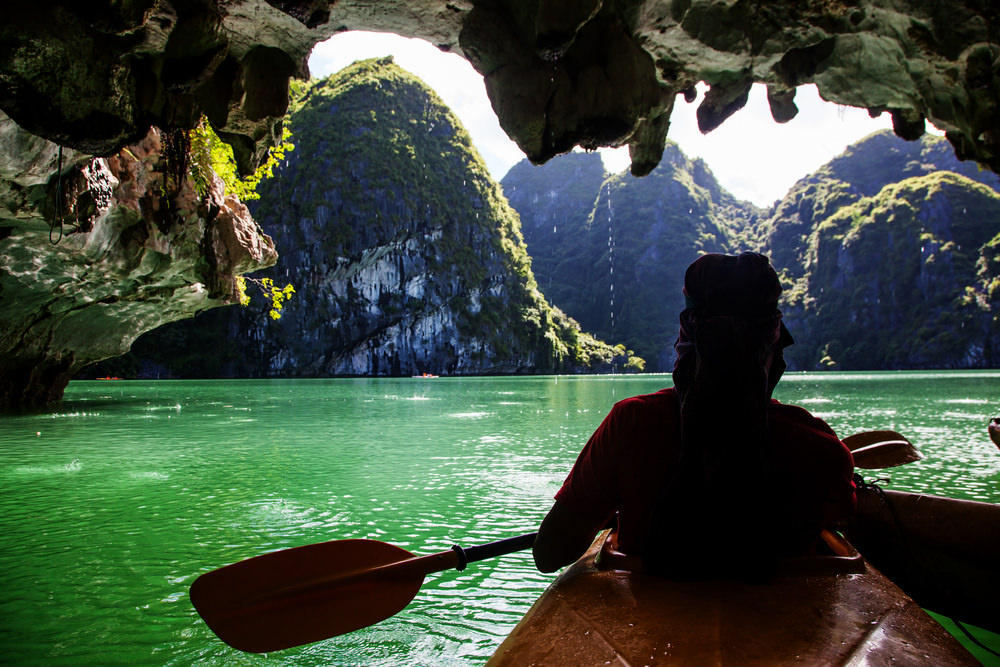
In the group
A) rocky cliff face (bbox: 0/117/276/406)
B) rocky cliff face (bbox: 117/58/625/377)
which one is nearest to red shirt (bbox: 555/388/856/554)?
rocky cliff face (bbox: 0/117/276/406)

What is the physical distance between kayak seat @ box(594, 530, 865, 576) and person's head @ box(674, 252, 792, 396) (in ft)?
2.35

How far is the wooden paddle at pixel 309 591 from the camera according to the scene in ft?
7.18

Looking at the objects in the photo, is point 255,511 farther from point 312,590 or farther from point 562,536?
point 562,536

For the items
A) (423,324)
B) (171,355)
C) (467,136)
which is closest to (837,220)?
(467,136)

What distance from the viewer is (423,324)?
76688 millimetres

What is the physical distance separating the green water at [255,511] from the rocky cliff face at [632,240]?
4341 inches

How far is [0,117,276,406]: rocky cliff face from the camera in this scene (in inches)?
282

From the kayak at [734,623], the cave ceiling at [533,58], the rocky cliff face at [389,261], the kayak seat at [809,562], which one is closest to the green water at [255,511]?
the kayak at [734,623]

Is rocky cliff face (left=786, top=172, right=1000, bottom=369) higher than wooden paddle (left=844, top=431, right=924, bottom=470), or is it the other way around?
rocky cliff face (left=786, top=172, right=1000, bottom=369)

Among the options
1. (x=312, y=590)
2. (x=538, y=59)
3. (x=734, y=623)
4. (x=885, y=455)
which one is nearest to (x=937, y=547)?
(x=885, y=455)

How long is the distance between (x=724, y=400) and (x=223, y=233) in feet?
39.3

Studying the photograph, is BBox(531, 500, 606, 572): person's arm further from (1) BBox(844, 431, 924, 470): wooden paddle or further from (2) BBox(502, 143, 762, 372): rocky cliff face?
(2) BBox(502, 143, 762, 372): rocky cliff face

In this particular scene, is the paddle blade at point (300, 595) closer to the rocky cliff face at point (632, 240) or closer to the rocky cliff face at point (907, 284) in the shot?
the rocky cliff face at point (907, 284)

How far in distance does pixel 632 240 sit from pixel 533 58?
146 metres
